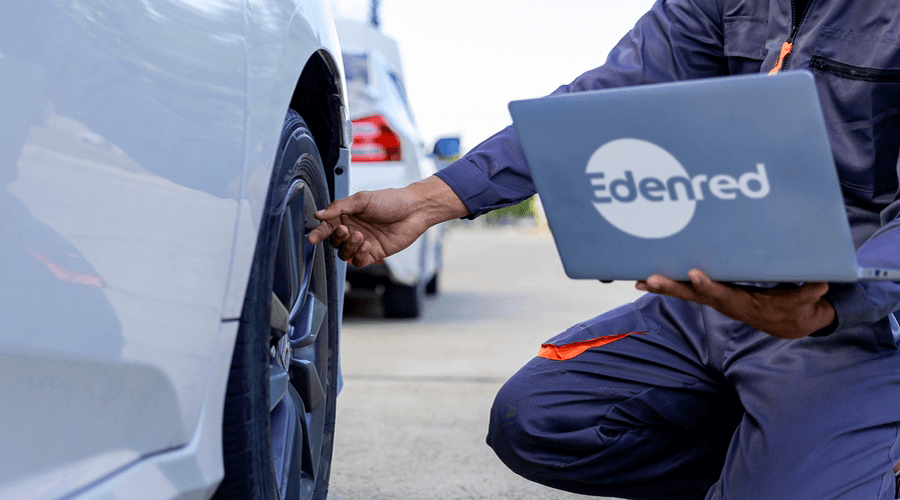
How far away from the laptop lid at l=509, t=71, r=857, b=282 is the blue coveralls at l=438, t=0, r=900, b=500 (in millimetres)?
188

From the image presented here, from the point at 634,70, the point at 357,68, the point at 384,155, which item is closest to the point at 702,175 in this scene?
the point at 634,70

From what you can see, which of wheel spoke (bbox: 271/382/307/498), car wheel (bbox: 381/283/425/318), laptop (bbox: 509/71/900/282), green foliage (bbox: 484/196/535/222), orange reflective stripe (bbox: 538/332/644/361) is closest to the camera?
laptop (bbox: 509/71/900/282)

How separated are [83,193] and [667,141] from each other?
67 centimetres

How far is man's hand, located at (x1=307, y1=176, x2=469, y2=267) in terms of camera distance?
167 cm

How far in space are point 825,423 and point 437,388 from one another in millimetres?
1984

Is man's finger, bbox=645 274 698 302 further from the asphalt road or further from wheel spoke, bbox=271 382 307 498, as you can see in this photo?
the asphalt road

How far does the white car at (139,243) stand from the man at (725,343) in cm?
50

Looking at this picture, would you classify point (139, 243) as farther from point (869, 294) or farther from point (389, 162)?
point (389, 162)

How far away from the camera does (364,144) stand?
171 inches

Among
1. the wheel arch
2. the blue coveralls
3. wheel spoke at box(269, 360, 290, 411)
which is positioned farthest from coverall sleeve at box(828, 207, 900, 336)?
the wheel arch

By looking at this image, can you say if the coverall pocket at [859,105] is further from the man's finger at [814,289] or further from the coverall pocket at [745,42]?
the man's finger at [814,289]

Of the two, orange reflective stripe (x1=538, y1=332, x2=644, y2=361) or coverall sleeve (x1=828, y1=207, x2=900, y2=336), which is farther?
orange reflective stripe (x1=538, y1=332, x2=644, y2=361)

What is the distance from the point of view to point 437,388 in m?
3.30

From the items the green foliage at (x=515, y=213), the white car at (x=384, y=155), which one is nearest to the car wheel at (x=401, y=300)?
the white car at (x=384, y=155)
